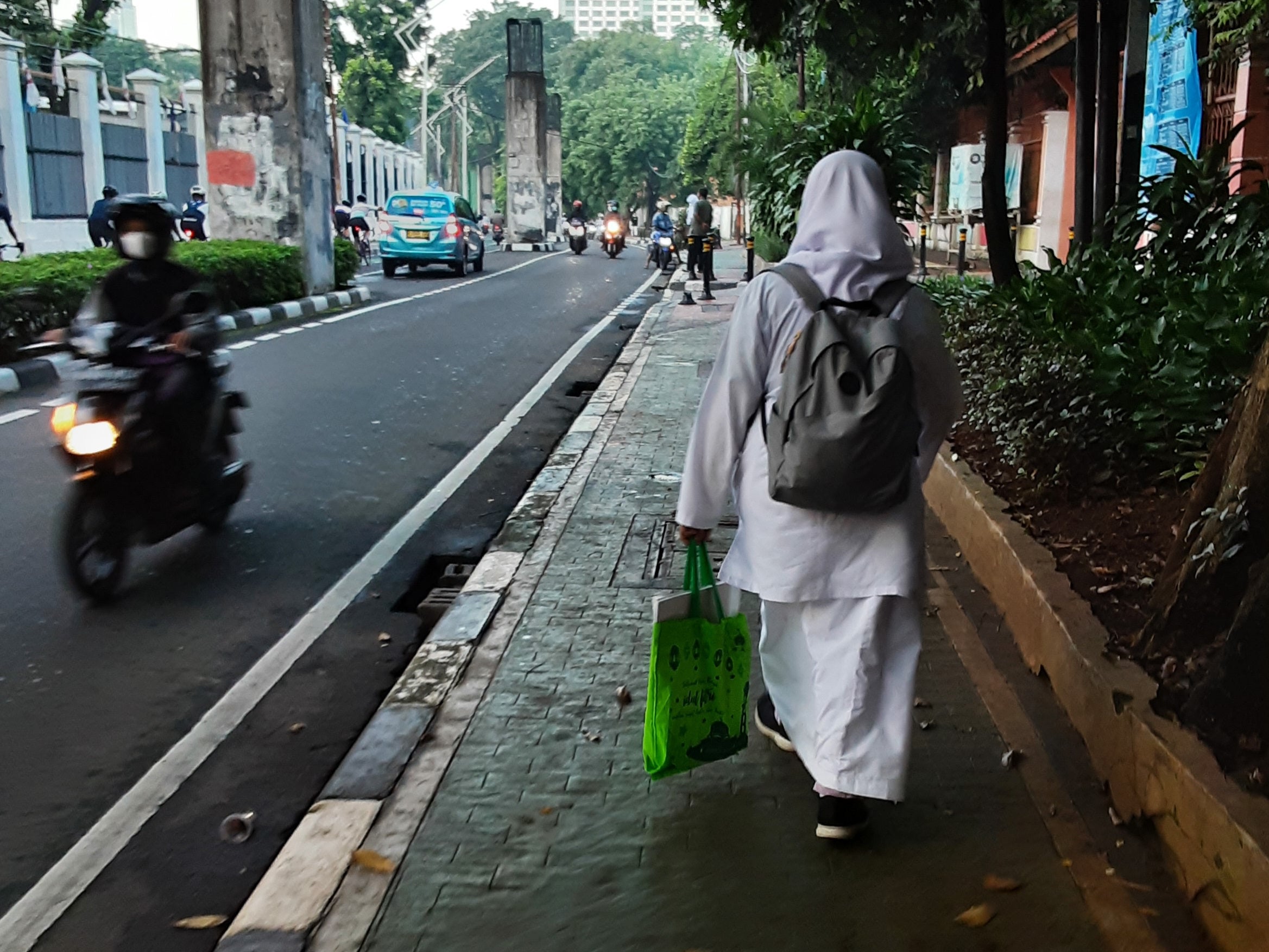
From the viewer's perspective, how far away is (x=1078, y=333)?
6.51 m

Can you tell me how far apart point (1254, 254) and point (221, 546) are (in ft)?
17.4

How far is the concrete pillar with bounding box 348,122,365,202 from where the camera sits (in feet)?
153

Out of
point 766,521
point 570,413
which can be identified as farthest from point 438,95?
point 766,521

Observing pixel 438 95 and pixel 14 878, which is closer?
pixel 14 878

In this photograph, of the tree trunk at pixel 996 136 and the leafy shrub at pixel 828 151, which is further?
the leafy shrub at pixel 828 151

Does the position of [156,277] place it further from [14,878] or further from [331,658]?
[14,878]

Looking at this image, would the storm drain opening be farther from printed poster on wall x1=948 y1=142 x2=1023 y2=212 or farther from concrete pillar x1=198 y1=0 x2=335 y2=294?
printed poster on wall x1=948 y1=142 x2=1023 y2=212

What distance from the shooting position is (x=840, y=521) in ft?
10.3

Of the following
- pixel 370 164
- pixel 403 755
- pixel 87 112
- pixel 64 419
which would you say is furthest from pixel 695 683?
pixel 370 164

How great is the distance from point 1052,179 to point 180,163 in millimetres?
21471

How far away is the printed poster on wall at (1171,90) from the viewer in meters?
13.0

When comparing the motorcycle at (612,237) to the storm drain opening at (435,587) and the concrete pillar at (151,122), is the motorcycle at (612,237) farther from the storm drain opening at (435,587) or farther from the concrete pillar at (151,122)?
the storm drain opening at (435,587)

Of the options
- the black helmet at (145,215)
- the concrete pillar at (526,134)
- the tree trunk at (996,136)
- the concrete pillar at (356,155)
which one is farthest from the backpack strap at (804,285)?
the concrete pillar at (356,155)

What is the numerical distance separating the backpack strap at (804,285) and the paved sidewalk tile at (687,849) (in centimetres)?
131
